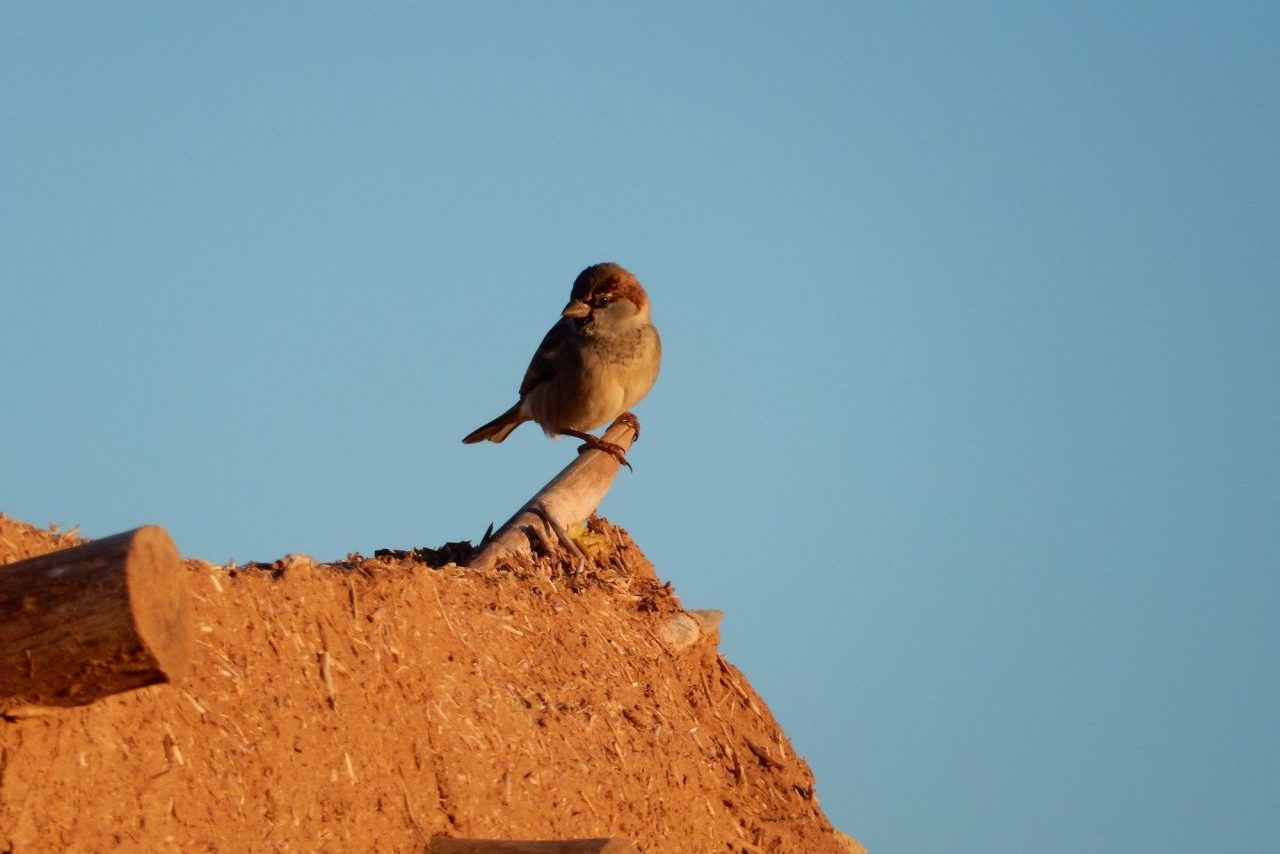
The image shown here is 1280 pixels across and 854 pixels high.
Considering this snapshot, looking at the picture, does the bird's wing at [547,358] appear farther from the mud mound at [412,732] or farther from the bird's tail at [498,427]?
the mud mound at [412,732]

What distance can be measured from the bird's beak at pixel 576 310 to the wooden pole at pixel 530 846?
5.00 m

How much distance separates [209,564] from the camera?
5121 millimetres

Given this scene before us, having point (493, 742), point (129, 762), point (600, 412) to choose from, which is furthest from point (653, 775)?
point (600, 412)

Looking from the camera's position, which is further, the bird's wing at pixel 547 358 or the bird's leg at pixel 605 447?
the bird's wing at pixel 547 358

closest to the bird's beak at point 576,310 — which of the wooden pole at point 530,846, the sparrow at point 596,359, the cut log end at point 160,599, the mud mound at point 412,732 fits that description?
the sparrow at point 596,359

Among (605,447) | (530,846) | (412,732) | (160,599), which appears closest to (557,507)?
(605,447)

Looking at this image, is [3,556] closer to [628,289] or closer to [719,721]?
[719,721]

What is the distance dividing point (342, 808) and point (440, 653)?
1.04 metres

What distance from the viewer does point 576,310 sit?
9578 millimetres

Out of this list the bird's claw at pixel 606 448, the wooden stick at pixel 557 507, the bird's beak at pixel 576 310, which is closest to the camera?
the wooden stick at pixel 557 507

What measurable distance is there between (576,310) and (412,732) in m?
4.64

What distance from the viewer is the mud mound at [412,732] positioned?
14.0 ft

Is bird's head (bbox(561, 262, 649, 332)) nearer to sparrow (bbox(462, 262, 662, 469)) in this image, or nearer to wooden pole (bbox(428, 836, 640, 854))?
sparrow (bbox(462, 262, 662, 469))

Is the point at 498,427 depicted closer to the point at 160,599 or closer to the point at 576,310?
the point at 576,310
